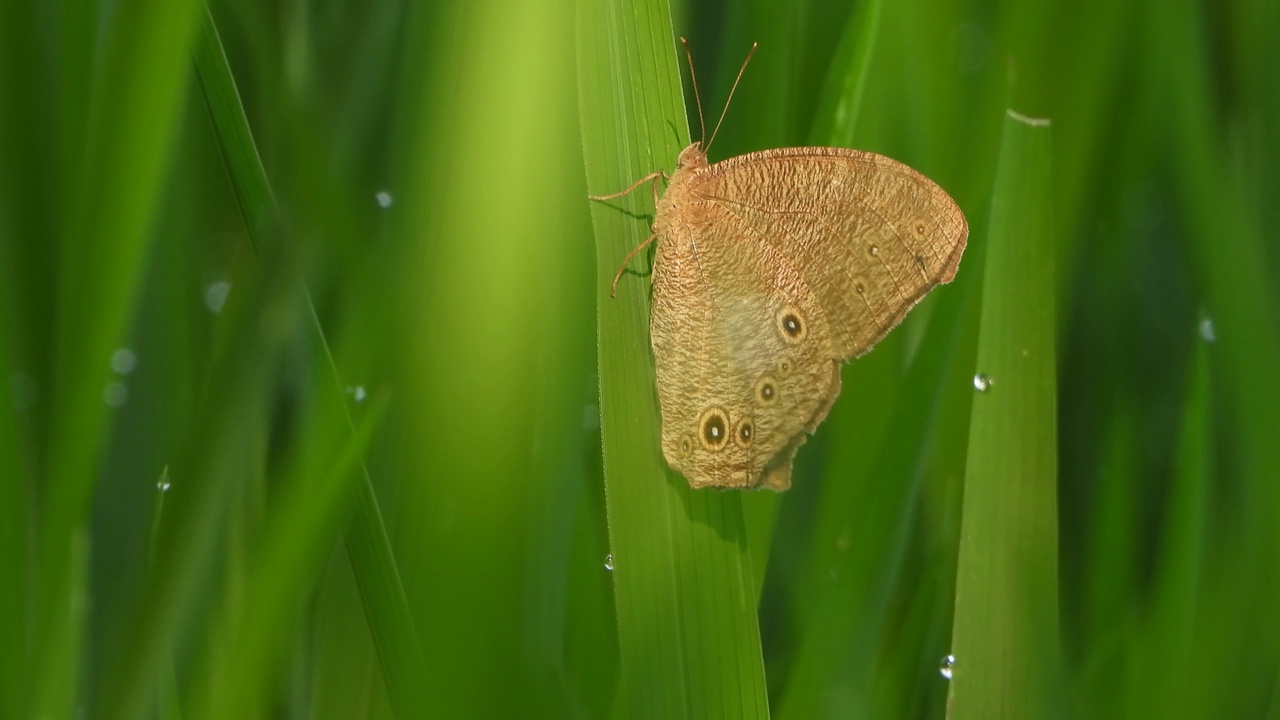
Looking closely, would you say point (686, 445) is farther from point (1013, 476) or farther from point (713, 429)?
point (1013, 476)

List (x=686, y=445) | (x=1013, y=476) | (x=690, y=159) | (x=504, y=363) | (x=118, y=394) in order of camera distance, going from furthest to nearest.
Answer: (x=118, y=394), (x=690, y=159), (x=686, y=445), (x=1013, y=476), (x=504, y=363)

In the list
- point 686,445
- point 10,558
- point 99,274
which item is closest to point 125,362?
point 99,274

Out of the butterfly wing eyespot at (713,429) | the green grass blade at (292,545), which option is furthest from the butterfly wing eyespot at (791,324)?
the green grass blade at (292,545)

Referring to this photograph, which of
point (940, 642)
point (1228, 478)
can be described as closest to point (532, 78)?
point (940, 642)

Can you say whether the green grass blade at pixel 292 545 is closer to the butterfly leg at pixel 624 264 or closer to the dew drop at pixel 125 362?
the butterfly leg at pixel 624 264

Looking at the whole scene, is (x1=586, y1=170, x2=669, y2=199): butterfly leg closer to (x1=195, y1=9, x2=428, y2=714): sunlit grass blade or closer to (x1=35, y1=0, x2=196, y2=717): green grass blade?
(x1=195, y1=9, x2=428, y2=714): sunlit grass blade

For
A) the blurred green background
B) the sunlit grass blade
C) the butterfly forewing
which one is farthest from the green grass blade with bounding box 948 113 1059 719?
the sunlit grass blade
